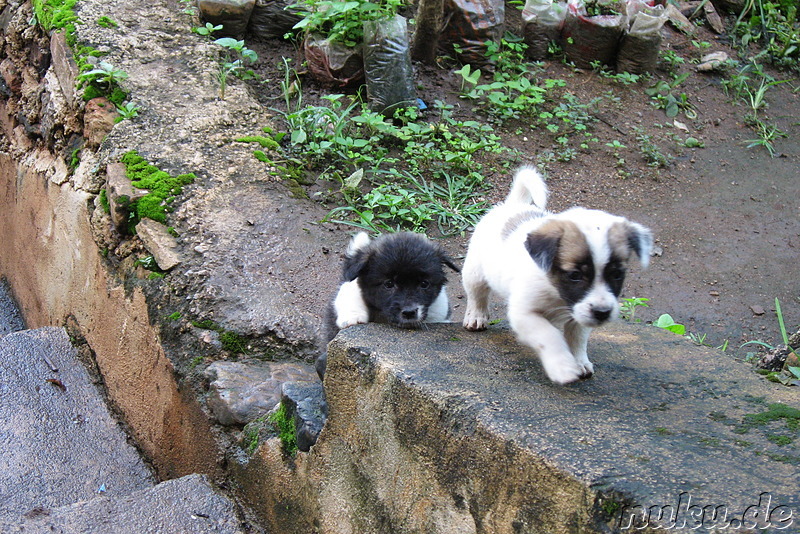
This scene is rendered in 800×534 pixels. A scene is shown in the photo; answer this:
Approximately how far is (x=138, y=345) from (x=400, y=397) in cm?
271

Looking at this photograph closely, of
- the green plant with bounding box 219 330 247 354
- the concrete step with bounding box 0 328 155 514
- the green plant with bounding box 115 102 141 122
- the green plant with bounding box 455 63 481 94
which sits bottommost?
the concrete step with bounding box 0 328 155 514

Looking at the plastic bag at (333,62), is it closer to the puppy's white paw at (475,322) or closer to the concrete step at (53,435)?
the concrete step at (53,435)

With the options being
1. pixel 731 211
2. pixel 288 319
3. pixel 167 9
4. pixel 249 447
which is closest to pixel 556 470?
pixel 249 447

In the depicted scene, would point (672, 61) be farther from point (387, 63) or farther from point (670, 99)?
point (387, 63)

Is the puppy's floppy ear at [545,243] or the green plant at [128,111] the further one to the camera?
the green plant at [128,111]

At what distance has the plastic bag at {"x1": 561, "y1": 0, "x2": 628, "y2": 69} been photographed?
777 cm

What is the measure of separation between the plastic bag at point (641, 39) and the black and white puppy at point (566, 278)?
5484mm

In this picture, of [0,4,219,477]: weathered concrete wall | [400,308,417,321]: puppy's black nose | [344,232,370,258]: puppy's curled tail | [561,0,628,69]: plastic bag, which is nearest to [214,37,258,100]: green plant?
[0,4,219,477]: weathered concrete wall

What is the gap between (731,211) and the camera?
6.68 meters

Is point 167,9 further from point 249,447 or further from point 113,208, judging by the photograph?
point 249,447

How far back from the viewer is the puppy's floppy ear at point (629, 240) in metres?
2.69

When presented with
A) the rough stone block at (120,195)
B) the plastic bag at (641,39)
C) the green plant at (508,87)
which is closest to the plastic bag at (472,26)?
the green plant at (508,87)

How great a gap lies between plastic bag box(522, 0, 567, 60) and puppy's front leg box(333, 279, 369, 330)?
5.07m

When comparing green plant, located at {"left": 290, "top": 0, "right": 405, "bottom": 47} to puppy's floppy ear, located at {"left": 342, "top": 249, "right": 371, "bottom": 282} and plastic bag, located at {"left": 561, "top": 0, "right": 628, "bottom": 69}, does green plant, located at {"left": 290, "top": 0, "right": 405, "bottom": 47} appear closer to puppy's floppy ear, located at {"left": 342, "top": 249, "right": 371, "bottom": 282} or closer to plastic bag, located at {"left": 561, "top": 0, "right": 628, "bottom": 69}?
plastic bag, located at {"left": 561, "top": 0, "right": 628, "bottom": 69}
